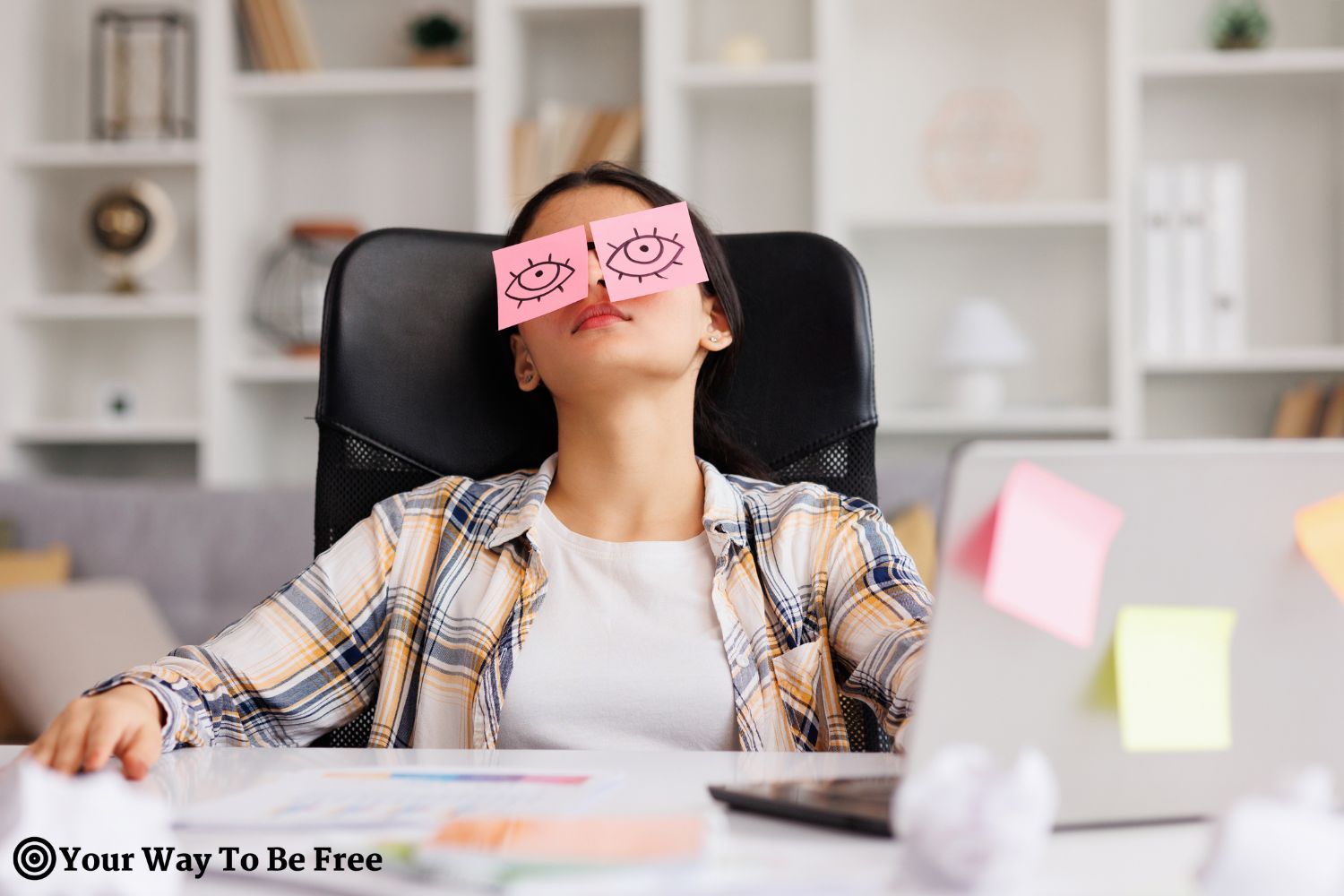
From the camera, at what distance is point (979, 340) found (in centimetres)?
284

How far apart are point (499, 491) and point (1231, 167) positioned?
2075 mm

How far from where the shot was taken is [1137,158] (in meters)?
3.03

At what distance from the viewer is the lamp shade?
2.84 metres

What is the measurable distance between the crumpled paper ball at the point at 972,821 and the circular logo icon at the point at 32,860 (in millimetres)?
371

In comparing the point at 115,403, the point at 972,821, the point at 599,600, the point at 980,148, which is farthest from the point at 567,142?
the point at 972,821

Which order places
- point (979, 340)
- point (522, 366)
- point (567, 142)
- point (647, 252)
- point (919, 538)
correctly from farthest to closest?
point (567, 142) → point (979, 340) → point (919, 538) → point (522, 366) → point (647, 252)

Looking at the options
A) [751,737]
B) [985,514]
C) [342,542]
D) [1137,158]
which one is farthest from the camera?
[1137,158]

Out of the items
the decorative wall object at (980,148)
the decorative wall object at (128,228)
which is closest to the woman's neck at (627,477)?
the decorative wall object at (980,148)

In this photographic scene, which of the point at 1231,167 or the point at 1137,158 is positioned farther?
the point at 1137,158

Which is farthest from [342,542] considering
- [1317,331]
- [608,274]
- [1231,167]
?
[1317,331]

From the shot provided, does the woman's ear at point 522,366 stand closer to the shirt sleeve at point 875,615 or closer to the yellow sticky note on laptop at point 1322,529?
the shirt sleeve at point 875,615

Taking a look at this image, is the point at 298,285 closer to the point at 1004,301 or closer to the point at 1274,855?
the point at 1004,301

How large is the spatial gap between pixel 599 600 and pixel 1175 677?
67cm

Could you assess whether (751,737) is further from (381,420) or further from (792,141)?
(792,141)
